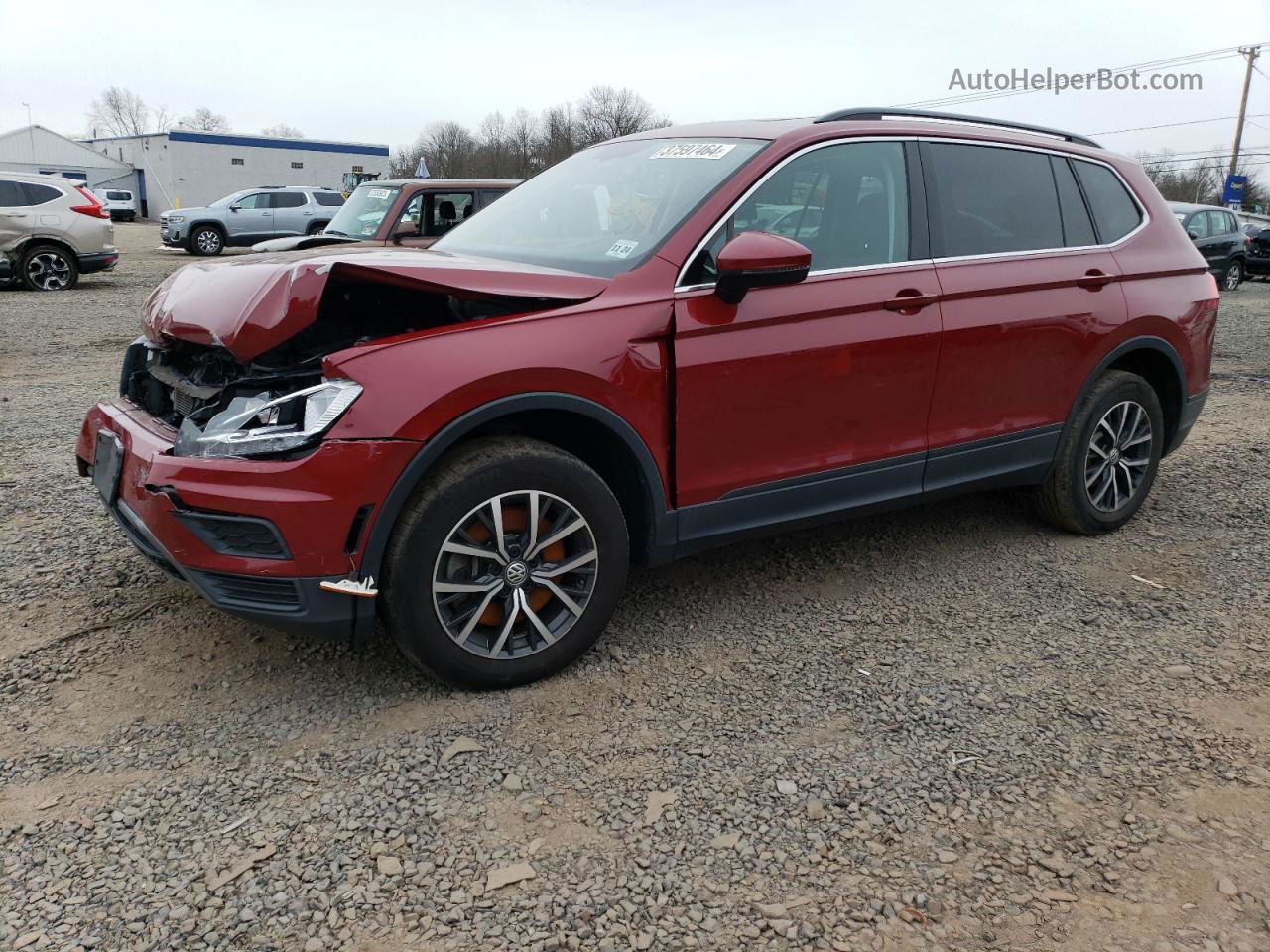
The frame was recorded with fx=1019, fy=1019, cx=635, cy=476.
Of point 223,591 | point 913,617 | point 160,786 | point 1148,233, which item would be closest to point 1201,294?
point 1148,233

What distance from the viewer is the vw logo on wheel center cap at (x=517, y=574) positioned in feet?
10.2

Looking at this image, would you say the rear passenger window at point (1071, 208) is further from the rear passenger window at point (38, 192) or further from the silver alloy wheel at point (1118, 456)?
the rear passenger window at point (38, 192)

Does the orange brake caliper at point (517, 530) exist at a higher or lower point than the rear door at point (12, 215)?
lower

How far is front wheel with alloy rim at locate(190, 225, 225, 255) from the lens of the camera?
23.9 m

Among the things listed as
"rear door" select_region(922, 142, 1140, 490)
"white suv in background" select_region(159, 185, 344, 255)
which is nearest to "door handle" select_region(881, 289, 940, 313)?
"rear door" select_region(922, 142, 1140, 490)

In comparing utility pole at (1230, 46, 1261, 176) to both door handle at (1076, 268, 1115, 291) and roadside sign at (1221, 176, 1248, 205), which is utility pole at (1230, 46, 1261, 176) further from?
door handle at (1076, 268, 1115, 291)

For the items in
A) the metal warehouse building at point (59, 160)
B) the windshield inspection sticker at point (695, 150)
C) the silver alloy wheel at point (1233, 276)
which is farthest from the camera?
the metal warehouse building at point (59, 160)

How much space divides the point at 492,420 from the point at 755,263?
953 mm

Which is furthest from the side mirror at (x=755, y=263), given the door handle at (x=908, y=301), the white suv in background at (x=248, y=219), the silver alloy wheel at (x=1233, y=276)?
the white suv in background at (x=248, y=219)

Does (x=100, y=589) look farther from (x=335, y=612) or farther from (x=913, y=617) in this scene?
(x=913, y=617)

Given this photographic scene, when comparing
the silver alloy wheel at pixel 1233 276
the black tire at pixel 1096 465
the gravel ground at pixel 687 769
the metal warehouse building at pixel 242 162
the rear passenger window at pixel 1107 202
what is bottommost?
the silver alloy wheel at pixel 1233 276

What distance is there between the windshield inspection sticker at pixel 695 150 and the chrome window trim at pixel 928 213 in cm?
26

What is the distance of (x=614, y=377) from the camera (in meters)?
3.17

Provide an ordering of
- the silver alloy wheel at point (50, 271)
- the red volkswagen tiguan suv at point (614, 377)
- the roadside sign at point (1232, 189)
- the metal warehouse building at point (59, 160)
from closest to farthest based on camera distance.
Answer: the red volkswagen tiguan suv at point (614, 377) < the silver alloy wheel at point (50, 271) < the roadside sign at point (1232, 189) < the metal warehouse building at point (59, 160)
